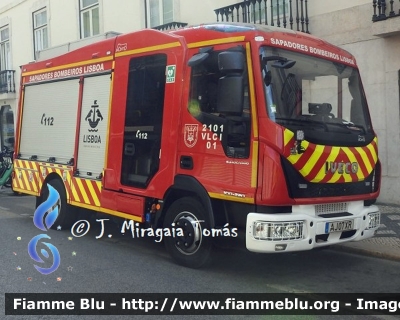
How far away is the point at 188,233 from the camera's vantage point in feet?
20.2

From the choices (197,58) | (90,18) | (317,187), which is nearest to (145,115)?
(197,58)

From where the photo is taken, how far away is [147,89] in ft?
22.3

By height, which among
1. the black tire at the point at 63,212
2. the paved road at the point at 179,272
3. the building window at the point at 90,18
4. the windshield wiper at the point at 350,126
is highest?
the building window at the point at 90,18

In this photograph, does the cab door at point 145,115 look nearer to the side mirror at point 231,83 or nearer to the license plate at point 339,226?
the side mirror at point 231,83

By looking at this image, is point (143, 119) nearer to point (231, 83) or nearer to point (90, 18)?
point (231, 83)

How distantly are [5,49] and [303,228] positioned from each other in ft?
73.3

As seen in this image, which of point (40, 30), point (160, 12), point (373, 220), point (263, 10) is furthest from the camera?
point (40, 30)

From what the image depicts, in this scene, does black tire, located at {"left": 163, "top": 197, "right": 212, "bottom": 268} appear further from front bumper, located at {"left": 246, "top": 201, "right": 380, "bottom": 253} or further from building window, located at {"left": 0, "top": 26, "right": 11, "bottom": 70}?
building window, located at {"left": 0, "top": 26, "right": 11, "bottom": 70}

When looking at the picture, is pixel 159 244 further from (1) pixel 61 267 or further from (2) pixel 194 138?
(2) pixel 194 138

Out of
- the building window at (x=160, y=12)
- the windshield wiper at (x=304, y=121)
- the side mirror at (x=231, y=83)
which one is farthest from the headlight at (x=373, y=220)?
the building window at (x=160, y=12)

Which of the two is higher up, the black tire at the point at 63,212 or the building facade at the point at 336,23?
the building facade at the point at 336,23

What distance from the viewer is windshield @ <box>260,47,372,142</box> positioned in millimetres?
5484

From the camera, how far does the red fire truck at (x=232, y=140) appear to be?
17.7 feet

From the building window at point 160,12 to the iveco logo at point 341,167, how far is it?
10.4 metres
